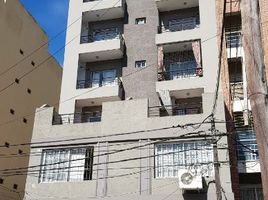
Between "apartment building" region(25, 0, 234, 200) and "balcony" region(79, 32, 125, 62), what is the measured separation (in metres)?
A: 0.07

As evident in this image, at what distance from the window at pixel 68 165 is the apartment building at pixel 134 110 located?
5cm

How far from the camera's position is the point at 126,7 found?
2958cm

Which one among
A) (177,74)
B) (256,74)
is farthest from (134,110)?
(256,74)

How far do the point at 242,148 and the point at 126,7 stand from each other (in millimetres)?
13049

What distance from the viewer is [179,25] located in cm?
2808

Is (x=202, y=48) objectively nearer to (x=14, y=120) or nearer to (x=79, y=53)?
(x=79, y=53)

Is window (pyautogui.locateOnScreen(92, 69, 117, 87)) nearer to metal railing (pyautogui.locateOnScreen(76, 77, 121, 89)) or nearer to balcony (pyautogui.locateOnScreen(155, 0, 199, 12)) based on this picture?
metal railing (pyautogui.locateOnScreen(76, 77, 121, 89))

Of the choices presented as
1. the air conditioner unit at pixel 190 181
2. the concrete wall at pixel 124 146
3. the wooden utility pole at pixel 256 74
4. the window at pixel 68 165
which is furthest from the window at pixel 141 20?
the wooden utility pole at pixel 256 74

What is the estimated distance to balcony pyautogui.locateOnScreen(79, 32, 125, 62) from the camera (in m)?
27.6

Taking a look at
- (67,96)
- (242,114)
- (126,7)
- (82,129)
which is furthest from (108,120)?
(126,7)

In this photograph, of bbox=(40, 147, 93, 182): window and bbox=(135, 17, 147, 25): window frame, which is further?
bbox=(135, 17, 147, 25): window frame

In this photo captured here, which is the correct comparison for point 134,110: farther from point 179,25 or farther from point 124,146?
point 179,25

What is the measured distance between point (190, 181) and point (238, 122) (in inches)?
260

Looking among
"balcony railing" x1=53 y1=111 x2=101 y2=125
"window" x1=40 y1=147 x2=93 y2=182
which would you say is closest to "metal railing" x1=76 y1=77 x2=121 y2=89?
"balcony railing" x1=53 y1=111 x2=101 y2=125
